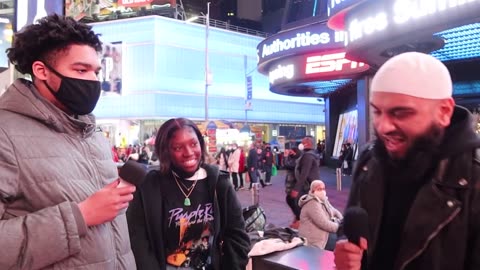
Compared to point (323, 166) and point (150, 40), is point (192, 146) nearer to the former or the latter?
point (323, 166)

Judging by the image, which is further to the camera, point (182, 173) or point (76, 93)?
point (182, 173)

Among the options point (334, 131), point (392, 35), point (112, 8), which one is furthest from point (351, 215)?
point (112, 8)

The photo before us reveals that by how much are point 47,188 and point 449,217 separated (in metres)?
1.60

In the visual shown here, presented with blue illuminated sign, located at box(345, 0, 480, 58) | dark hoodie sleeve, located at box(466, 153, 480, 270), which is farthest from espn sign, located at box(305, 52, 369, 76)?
dark hoodie sleeve, located at box(466, 153, 480, 270)

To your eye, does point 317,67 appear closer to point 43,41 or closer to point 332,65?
point 332,65

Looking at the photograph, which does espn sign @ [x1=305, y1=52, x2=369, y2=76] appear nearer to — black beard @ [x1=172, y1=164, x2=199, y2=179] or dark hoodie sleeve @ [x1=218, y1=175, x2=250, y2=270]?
dark hoodie sleeve @ [x1=218, y1=175, x2=250, y2=270]

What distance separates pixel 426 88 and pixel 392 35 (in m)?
7.32

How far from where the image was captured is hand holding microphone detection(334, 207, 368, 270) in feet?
5.49

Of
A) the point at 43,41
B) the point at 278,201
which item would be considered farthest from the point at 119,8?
the point at 43,41

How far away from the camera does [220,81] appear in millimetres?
39000

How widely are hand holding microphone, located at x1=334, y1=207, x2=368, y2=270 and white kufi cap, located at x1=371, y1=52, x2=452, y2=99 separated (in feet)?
1.75

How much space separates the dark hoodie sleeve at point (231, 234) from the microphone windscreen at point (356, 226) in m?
1.36

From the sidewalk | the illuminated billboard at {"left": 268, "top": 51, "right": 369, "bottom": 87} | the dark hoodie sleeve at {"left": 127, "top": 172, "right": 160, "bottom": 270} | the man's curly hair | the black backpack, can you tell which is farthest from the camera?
the illuminated billboard at {"left": 268, "top": 51, "right": 369, "bottom": 87}

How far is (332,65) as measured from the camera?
16.3m
